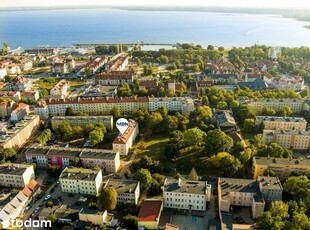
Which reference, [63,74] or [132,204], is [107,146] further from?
[63,74]

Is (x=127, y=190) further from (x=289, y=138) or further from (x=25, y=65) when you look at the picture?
(x=25, y=65)

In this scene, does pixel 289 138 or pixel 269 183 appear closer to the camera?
pixel 269 183

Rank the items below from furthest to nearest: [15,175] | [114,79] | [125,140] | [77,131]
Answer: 1. [114,79]
2. [77,131]
3. [125,140]
4. [15,175]

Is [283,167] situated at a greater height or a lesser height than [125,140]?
lesser

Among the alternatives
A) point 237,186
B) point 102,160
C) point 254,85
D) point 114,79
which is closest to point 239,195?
point 237,186

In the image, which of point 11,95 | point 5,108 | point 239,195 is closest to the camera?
point 239,195

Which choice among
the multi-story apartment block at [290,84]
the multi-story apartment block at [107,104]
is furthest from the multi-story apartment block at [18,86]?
the multi-story apartment block at [290,84]

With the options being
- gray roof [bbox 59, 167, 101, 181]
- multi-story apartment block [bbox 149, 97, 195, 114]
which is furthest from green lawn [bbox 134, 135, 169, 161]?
multi-story apartment block [bbox 149, 97, 195, 114]

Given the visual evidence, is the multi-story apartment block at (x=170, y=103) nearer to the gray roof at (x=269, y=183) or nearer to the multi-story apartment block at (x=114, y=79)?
the multi-story apartment block at (x=114, y=79)
